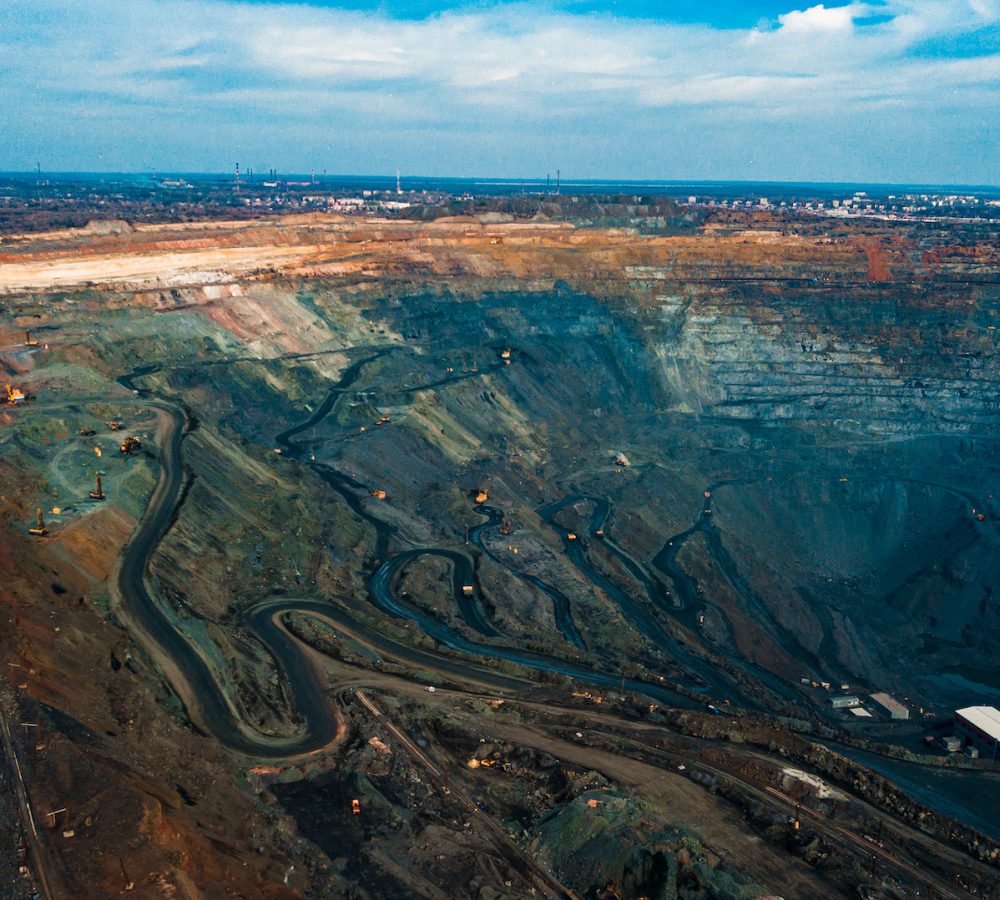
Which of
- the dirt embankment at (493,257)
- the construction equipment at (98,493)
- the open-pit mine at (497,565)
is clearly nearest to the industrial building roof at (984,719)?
the open-pit mine at (497,565)

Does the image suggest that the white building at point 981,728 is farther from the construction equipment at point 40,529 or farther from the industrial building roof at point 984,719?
the construction equipment at point 40,529

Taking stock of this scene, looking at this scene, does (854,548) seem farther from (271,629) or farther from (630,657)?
(271,629)

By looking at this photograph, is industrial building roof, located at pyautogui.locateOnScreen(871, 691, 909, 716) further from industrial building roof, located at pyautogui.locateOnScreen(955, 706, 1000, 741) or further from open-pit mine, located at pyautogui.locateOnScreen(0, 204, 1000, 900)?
industrial building roof, located at pyautogui.locateOnScreen(955, 706, 1000, 741)

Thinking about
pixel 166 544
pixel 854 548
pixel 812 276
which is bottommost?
pixel 854 548

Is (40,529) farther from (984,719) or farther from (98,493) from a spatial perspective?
(984,719)

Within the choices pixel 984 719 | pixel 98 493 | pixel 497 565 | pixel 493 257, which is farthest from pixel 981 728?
pixel 493 257

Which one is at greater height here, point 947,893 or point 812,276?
point 812,276

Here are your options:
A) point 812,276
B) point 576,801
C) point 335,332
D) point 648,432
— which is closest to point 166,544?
point 576,801
